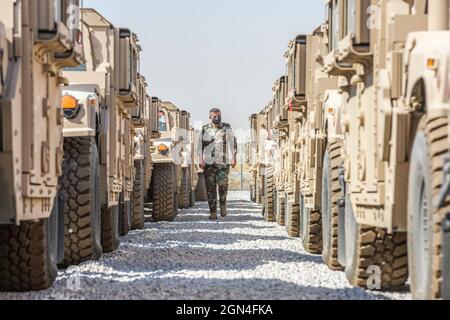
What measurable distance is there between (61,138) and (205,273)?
5.55 feet

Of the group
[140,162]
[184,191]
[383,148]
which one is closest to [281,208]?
[140,162]

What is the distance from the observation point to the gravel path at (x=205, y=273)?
7.79 m

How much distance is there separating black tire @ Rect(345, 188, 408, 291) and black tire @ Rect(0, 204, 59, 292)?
2065mm

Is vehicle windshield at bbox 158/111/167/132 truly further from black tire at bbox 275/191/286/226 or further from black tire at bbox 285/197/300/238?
black tire at bbox 285/197/300/238

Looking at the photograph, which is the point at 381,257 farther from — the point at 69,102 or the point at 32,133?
the point at 69,102

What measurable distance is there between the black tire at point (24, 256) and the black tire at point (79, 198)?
173 cm

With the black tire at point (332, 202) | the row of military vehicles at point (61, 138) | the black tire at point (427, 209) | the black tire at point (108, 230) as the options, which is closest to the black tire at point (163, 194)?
the row of military vehicles at point (61, 138)

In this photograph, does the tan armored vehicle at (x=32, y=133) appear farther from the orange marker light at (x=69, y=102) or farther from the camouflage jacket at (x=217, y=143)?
the camouflage jacket at (x=217, y=143)

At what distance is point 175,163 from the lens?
1994 cm

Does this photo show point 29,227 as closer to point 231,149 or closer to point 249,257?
point 249,257

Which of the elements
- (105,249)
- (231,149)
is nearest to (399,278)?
(105,249)

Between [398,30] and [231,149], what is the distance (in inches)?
482

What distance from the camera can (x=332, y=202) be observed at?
9.59 m

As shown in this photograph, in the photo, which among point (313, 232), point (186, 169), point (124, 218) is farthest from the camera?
point (186, 169)
